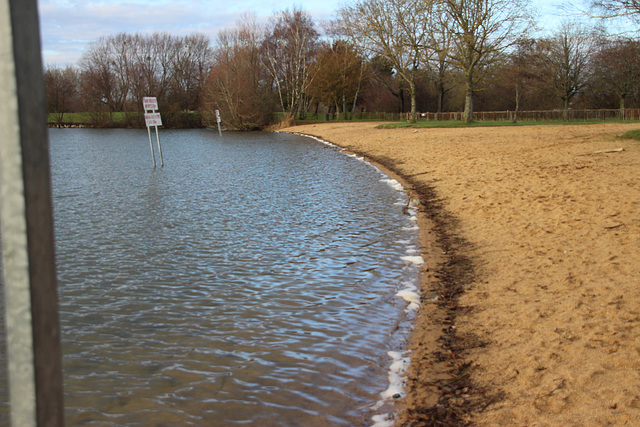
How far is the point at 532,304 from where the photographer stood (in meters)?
5.61

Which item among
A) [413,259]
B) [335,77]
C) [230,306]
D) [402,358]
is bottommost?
[402,358]

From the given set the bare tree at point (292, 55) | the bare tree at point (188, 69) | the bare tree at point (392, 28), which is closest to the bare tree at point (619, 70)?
the bare tree at point (392, 28)

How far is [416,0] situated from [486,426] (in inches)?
1433

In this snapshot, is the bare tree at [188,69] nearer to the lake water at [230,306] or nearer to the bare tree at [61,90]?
the bare tree at [61,90]

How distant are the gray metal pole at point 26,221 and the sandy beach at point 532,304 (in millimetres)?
3276

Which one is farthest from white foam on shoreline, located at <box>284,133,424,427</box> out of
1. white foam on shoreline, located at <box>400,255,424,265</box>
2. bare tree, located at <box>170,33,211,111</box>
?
bare tree, located at <box>170,33,211,111</box>

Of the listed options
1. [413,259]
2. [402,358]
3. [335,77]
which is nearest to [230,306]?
[402,358]

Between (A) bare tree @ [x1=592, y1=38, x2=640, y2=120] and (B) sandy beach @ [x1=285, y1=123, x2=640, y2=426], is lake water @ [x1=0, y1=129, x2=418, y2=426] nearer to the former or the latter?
(B) sandy beach @ [x1=285, y1=123, x2=640, y2=426]

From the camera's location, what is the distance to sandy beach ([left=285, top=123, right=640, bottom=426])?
3828mm

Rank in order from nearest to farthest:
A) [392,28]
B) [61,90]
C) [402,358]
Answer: [402,358] < [392,28] < [61,90]

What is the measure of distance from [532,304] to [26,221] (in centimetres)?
550

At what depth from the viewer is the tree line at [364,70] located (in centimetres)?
3741

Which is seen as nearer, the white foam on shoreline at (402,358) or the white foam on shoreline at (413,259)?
the white foam on shoreline at (402,358)

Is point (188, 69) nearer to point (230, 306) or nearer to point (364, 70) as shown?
point (364, 70)
